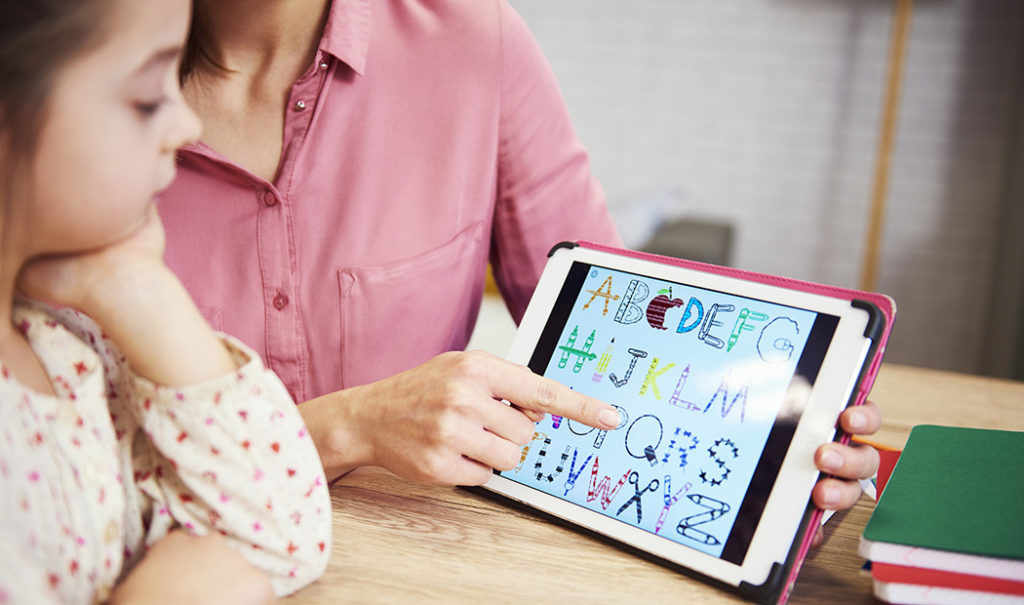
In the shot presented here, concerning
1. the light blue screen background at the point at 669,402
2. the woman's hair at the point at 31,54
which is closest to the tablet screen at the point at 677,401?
the light blue screen background at the point at 669,402

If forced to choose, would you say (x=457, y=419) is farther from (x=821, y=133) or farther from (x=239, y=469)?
(x=821, y=133)

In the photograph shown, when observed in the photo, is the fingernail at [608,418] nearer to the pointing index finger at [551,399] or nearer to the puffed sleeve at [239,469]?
the pointing index finger at [551,399]

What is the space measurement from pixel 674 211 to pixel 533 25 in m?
1.06

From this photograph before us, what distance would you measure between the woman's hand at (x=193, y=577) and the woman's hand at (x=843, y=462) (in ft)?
1.27

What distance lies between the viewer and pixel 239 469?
0.52 metres

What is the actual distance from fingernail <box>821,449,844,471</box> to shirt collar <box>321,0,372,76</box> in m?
0.63

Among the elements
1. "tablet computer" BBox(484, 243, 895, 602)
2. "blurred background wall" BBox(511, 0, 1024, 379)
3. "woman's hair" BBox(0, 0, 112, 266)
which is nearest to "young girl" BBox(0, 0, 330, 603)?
"woman's hair" BBox(0, 0, 112, 266)

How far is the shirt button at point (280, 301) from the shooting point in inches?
35.5

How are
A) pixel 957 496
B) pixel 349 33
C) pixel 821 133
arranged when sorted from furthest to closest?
pixel 821 133 < pixel 349 33 < pixel 957 496

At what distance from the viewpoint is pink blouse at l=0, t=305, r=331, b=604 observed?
1.48 feet

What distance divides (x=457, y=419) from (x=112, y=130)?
1.13 ft

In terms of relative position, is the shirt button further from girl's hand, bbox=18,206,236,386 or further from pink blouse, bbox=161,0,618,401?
girl's hand, bbox=18,206,236,386

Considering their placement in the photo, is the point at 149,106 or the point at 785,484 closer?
the point at 149,106

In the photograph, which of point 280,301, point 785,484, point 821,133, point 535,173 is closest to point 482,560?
point 785,484
